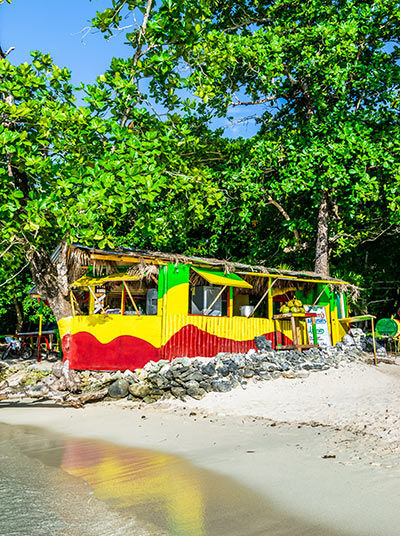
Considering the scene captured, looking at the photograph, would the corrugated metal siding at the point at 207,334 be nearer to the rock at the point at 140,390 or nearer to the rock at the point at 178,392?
the rock at the point at 140,390

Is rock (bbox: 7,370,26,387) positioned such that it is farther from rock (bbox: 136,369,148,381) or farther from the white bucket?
the white bucket

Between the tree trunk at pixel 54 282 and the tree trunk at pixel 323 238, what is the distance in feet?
28.4

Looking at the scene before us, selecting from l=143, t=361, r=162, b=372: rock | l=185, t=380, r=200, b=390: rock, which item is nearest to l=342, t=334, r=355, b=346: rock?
l=185, t=380, r=200, b=390: rock

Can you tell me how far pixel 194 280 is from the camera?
12.8 metres

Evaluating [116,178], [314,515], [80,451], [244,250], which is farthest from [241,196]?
[314,515]

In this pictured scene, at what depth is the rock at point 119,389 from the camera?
A: 400 inches

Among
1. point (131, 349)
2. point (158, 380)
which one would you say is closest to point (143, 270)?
point (131, 349)

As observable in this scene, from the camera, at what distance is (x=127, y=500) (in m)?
4.02

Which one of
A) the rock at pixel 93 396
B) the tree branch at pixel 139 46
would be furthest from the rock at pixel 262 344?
the tree branch at pixel 139 46

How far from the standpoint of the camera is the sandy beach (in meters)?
3.88

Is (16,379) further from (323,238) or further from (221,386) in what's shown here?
(323,238)

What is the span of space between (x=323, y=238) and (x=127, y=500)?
13.6m

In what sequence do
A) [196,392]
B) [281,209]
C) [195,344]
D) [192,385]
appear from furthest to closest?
[281,209]
[195,344]
[192,385]
[196,392]


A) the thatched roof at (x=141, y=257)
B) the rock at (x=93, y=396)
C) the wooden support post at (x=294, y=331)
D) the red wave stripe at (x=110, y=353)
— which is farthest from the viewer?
the wooden support post at (x=294, y=331)
